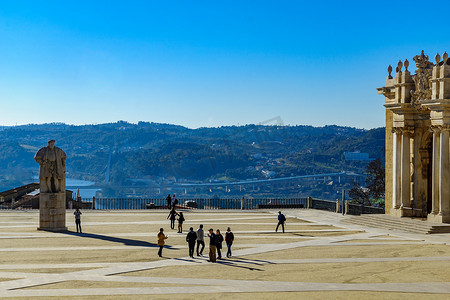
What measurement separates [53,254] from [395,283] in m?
14.6

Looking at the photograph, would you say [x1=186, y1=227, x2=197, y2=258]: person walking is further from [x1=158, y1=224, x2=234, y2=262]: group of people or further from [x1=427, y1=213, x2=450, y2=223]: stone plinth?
[x1=427, y1=213, x2=450, y2=223]: stone plinth

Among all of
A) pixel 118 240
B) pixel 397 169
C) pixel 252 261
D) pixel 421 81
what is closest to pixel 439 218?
pixel 397 169

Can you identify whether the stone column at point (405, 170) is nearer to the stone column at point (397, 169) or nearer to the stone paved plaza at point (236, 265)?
the stone column at point (397, 169)

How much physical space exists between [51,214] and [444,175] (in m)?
23.3

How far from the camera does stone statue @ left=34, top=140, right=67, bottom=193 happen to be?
124 ft

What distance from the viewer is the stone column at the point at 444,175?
119 ft

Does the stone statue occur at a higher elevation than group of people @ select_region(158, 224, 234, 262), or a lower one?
higher

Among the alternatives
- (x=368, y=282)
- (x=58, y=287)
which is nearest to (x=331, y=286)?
(x=368, y=282)

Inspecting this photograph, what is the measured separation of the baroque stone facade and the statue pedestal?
69.7 ft

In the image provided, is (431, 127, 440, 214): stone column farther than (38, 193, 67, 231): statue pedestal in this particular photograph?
No

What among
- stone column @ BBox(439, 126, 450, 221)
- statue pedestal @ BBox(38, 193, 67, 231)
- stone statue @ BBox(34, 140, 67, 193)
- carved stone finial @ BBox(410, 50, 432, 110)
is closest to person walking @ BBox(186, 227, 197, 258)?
statue pedestal @ BBox(38, 193, 67, 231)

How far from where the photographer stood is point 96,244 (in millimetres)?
30641

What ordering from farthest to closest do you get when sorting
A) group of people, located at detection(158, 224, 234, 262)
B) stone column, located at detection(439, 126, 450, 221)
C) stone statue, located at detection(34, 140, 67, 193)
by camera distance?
stone statue, located at detection(34, 140, 67, 193), stone column, located at detection(439, 126, 450, 221), group of people, located at detection(158, 224, 234, 262)

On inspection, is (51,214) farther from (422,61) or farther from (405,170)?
(422,61)
